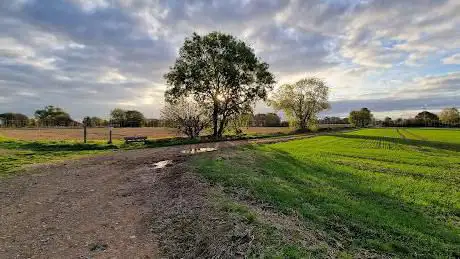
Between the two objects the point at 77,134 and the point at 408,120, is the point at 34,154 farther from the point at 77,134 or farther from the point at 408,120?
the point at 408,120

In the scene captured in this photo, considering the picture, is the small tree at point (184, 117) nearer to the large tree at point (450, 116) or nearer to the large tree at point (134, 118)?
the large tree at point (134, 118)

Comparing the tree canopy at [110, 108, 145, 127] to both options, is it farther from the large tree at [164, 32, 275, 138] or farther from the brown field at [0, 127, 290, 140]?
the large tree at [164, 32, 275, 138]

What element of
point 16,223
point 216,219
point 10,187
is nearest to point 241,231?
point 216,219

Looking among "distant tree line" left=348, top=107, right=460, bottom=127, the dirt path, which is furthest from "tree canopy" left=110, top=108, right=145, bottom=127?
the dirt path

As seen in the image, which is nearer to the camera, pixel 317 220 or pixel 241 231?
pixel 241 231

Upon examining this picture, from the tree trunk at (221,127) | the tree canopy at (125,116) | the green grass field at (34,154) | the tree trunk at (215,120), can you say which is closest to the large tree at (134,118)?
the tree canopy at (125,116)

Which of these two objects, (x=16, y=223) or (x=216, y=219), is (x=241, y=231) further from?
(x=16, y=223)

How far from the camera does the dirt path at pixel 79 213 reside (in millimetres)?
6938

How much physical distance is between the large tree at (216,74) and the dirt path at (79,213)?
78.2 ft

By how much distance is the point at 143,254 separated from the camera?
6707 mm

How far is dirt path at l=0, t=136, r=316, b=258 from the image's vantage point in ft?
22.8

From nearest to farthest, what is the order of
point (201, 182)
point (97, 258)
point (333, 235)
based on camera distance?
point (97, 258)
point (333, 235)
point (201, 182)

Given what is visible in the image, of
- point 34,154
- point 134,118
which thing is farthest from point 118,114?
point 34,154

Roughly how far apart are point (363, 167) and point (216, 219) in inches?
478
